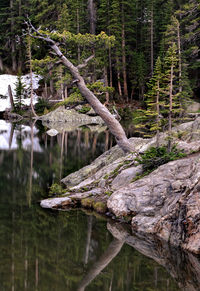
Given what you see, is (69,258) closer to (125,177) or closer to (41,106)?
(125,177)

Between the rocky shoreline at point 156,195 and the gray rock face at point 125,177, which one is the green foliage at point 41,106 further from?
the gray rock face at point 125,177

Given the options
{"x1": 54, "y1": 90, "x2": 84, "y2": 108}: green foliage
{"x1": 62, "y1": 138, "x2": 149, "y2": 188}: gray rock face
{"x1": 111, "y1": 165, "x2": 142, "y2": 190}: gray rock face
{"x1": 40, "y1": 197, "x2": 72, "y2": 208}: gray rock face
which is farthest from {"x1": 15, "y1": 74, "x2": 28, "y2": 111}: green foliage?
{"x1": 111, "y1": 165, "x2": 142, "y2": 190}: gray rock face

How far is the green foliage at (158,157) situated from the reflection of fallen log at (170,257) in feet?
7.94

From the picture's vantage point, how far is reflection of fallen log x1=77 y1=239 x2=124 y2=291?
5594 mm

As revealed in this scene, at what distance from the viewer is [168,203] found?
24.5 ft

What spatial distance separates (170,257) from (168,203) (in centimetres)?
142

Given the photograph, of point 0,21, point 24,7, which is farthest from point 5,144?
point 0,21

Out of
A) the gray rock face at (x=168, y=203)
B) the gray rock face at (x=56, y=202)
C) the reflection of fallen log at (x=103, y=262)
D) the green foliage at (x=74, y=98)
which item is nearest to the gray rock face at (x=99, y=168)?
the gray rock face at (x=56, y=202)

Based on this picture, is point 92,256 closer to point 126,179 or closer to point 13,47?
point 126,179

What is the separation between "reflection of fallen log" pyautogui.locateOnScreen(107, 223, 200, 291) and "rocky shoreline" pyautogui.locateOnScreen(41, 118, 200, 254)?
201 mm

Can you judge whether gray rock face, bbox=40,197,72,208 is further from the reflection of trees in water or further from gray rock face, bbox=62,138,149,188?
gray rock face, bbox=62,138,149,188

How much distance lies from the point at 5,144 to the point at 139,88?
28021 mm

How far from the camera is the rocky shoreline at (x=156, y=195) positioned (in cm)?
677

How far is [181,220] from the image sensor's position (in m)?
6.77
